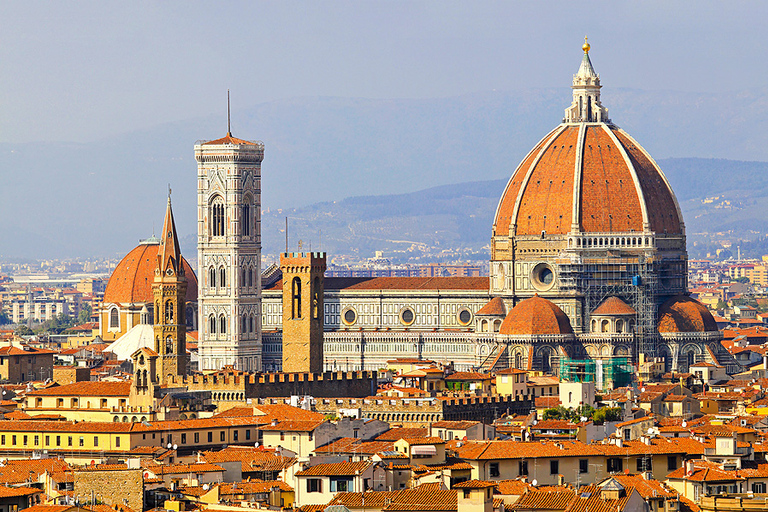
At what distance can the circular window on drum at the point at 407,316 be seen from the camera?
464ft

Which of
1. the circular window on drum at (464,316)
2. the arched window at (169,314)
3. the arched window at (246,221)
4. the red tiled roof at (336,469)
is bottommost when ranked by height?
the red tiled roof at (336,469)

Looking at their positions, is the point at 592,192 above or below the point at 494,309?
above

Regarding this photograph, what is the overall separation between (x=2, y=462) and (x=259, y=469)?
26.8 ft

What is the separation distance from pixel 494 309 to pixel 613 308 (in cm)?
732

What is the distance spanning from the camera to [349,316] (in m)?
143

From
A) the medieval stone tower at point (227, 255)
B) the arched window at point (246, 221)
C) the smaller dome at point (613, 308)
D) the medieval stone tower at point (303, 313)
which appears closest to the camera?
the medieval stone tower at point (303, 313)

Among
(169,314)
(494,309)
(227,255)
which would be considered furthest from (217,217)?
(169,314)

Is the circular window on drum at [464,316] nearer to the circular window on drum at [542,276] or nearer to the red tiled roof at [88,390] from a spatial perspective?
the circular window on drum at [542,276]

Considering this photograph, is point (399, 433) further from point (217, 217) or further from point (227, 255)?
point (217, 217)

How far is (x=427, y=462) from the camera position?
60062 mm

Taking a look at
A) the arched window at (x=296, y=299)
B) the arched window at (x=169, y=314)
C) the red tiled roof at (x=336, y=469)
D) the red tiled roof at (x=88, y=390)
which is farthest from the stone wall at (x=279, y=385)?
the red tiled roof at (x=336, y=469)

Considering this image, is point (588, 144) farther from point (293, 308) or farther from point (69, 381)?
point (69, 381)

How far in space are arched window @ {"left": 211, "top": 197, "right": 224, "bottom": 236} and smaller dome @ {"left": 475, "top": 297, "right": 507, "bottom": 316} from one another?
53.6ft

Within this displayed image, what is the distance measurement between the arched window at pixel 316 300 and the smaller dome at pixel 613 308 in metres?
19.4
